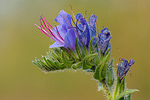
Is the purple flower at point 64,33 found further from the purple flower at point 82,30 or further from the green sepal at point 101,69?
the green sepal at point 101,69

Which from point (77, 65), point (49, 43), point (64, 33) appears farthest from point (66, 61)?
point (49, 43)

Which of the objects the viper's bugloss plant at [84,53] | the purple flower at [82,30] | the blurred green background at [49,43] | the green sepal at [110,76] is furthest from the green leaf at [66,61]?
the blurred green background at [49,43]

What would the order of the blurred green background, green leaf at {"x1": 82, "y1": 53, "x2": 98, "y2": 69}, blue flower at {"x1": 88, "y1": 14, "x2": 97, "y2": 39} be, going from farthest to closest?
the blurred green background
blue flower at {"x1": 88, "y1": 14, "x2": 97, "y2": 39}
green leaf at {"x1": 82, "y1": 53, "x2": 98, "y2": 69}

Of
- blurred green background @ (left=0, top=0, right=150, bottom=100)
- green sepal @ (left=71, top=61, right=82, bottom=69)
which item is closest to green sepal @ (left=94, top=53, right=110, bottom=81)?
green sepal @ (left=71, top=61, right=82, bottom=69)

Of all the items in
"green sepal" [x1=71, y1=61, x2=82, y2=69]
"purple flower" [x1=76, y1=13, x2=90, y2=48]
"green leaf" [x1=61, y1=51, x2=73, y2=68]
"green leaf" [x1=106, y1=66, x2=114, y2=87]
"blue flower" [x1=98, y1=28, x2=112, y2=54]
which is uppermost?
"purple flower" [x1=76, y1=13, x2=90, y2=48]

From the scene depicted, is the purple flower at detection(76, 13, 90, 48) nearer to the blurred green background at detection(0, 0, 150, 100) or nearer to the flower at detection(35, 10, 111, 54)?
the flower at detection(35, 10, 111, 54)

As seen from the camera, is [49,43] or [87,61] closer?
[87,61]

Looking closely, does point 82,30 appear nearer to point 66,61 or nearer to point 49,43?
point 66,61
